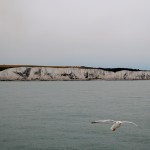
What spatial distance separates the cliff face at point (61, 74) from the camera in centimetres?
13788

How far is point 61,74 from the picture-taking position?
→ 147250 millimetres

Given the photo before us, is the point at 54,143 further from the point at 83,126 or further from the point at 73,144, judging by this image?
the point at 83,126

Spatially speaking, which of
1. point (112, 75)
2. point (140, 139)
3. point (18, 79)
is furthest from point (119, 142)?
point (112, 75)

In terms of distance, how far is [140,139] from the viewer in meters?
21.6

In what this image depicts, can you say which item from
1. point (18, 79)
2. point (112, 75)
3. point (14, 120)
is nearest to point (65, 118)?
point (14, 120)

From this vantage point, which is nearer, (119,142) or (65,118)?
(119,142)

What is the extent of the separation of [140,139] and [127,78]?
488 feet

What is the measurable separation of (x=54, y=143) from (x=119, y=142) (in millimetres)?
3483

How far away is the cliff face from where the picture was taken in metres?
138

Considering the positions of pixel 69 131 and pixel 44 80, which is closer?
pixel 69 131

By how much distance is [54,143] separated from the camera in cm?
2066

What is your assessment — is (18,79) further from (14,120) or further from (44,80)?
(14,120)

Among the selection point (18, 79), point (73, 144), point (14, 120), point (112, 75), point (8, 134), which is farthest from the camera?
point (112, 75)

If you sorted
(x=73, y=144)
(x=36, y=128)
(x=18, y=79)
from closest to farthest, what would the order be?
(x=73, y=144) < (x=36, y=128) < (x=18, y=79)
